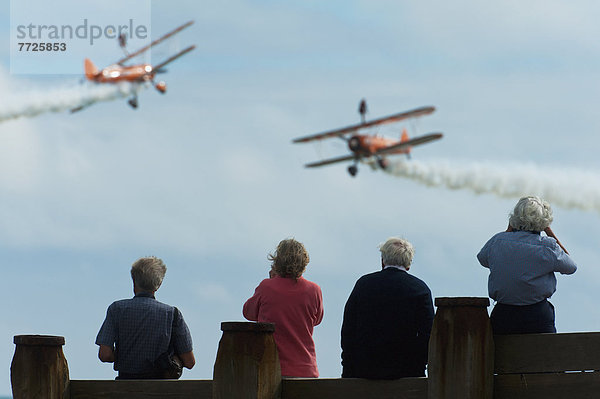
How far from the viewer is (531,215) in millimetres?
6562

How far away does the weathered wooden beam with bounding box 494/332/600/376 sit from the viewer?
543 cm

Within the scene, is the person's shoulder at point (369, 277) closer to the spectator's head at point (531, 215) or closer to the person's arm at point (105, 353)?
the spectator's head at point (531, 215)

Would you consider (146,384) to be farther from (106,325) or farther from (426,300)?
(426,300)

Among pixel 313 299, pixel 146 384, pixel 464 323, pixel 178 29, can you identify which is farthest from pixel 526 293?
pixel 178 29

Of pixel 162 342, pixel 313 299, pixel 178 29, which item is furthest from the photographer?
pixel 178 29

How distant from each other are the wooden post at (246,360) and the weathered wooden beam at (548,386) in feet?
4.05

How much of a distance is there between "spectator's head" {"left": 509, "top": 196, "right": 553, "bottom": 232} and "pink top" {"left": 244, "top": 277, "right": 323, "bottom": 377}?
1633mm

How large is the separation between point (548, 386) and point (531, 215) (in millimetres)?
1456

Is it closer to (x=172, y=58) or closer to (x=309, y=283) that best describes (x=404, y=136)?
(x=172, y=58)

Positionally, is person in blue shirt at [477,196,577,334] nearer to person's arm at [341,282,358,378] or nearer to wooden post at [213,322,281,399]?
person's arm at [341,282,358,378]

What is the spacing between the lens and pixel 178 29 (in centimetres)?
6053

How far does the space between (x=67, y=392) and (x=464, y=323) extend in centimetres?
246

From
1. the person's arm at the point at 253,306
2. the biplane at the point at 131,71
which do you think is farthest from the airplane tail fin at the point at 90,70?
Result: the person's arm at the point at 253,306

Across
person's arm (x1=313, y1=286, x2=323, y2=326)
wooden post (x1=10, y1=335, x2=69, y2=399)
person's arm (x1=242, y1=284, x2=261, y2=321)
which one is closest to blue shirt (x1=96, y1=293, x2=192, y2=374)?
person's arm (x1=242, y1=284, x2=261, y2=321)
